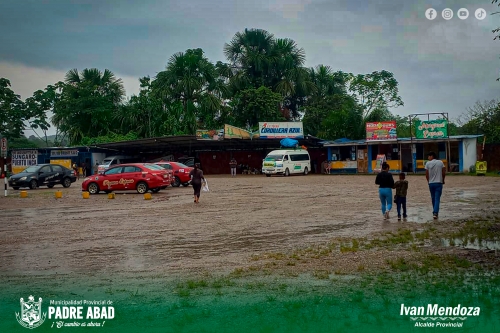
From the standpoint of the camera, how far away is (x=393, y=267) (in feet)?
26.9

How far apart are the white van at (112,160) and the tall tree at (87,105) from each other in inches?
210

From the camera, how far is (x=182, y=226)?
13.8 meters

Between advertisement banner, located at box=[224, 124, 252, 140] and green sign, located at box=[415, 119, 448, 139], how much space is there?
14.2m

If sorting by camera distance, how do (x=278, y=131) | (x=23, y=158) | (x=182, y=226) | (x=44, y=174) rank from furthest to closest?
1. (x=23, y=158)
2. (x=278, y=131)
3. (x=44, y=174)
4. (x=182, y=226)

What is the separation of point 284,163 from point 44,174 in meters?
18.0

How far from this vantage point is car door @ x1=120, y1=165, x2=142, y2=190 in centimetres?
2467

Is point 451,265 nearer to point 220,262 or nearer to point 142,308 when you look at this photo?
point 220,262

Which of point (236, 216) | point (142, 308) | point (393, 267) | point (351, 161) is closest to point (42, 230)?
point (236, 216)

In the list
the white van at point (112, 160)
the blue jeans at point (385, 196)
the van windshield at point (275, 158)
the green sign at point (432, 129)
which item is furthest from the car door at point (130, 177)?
the green sign at point (432, 129)

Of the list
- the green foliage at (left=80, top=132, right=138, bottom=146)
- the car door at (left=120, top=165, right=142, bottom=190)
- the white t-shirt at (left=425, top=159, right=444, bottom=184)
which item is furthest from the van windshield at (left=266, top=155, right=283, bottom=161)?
the white t-shirt at (left=425, top=159, right=444, bottom=184)

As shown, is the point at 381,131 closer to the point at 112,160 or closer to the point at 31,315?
the point at 112,160

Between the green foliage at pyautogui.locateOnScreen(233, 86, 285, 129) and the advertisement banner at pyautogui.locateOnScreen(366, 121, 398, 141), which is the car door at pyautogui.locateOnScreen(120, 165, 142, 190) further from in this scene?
the green foliage at pyautogui.locateOnScreen(233, 86, 285, 129)

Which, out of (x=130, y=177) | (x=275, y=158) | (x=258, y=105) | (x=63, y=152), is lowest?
(x=130, y=177)

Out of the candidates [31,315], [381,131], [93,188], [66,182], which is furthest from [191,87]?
[31,315]
